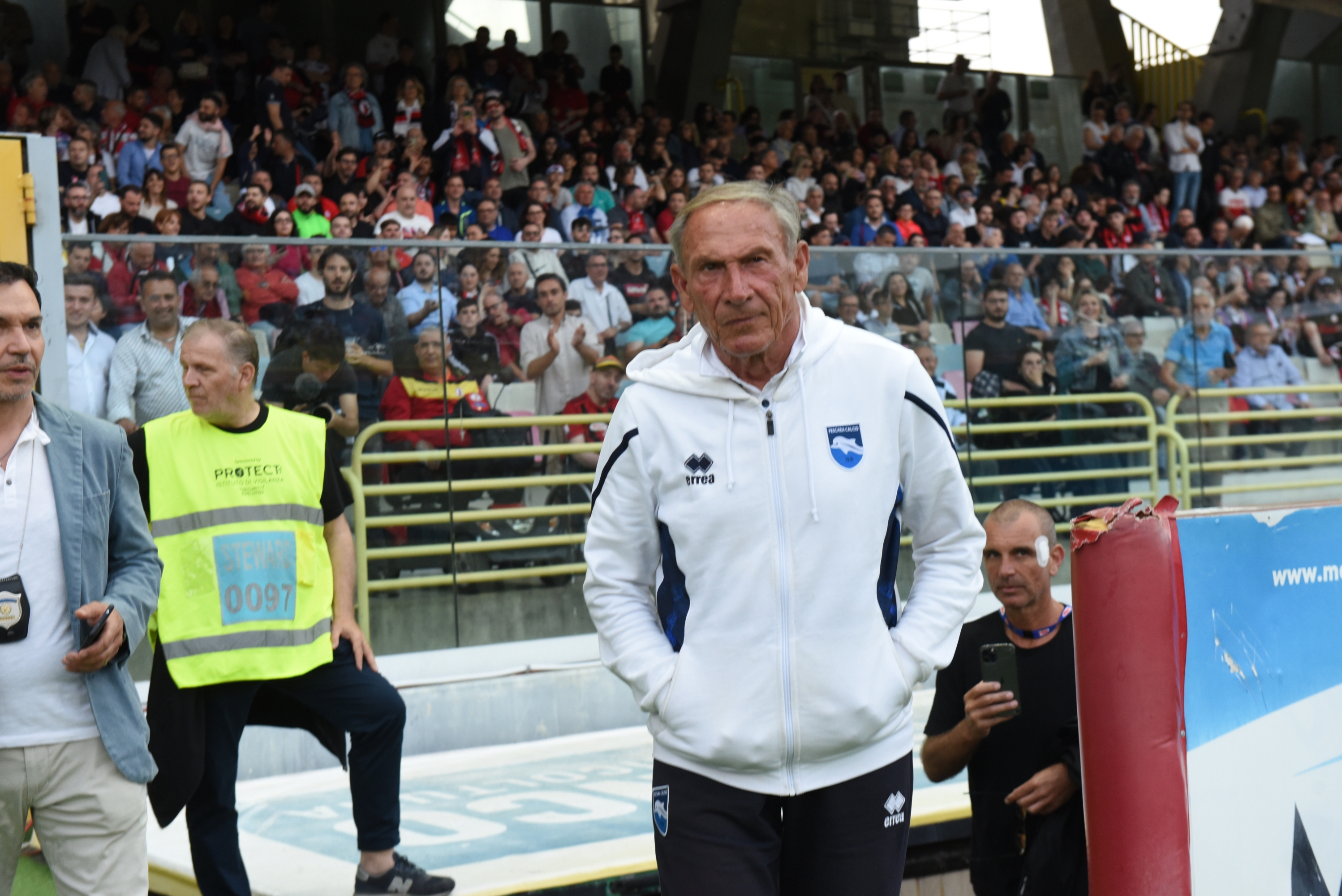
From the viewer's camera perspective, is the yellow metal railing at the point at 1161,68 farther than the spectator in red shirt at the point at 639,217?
Yes

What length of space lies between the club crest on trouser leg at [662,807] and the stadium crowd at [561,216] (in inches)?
167

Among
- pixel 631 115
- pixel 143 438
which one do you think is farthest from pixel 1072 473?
pixel 631 115

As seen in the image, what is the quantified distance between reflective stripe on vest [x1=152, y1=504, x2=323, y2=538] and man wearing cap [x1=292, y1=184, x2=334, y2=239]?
6.32 metres

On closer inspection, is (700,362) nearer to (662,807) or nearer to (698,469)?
(698,469)

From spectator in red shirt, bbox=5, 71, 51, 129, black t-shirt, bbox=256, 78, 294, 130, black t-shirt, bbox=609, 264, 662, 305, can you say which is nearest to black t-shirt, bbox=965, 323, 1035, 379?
black t-shirt, bbox=609, 264, 662, 305

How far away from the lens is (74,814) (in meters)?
3.03

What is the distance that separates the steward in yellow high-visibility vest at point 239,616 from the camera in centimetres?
402

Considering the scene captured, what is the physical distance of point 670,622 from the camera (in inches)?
98.6

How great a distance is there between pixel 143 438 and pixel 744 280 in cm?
244

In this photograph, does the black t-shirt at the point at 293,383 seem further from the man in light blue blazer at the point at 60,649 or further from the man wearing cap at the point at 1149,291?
the man wearing cap at the point at 1149,291

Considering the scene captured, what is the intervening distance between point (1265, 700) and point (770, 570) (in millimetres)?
1112

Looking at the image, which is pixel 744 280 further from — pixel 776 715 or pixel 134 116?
pixel 134 116

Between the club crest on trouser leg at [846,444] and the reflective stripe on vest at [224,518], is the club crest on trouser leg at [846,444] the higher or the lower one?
the higher one

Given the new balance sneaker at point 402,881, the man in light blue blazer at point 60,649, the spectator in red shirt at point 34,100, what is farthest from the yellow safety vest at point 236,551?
the spectator in red shirt at point 34,100
